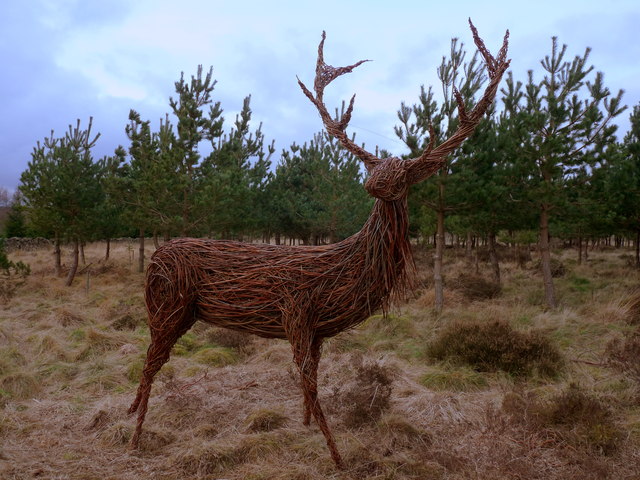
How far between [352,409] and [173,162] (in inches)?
378

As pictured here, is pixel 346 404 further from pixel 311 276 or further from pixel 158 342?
pixel 158 342

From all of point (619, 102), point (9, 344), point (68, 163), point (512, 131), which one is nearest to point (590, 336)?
point (512, 131)

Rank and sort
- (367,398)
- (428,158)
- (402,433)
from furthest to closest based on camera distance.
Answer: (367,398)
(402,433)
(428,158)

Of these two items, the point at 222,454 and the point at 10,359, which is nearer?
the point at 222,454

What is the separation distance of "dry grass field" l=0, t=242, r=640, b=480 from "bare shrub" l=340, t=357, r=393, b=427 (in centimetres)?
1

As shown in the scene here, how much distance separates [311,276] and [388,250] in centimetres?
61

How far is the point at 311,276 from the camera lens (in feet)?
10.7

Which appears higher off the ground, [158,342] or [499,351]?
[158,342]

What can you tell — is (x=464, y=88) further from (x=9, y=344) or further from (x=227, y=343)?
(x=9, y=344)

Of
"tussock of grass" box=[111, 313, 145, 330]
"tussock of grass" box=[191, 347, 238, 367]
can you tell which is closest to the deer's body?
"tussock of grass" box=[191, 347, 238, 367]

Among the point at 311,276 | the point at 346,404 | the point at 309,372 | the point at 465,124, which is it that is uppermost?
the point at 465,124

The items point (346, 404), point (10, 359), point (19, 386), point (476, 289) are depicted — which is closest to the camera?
point (346, 404)

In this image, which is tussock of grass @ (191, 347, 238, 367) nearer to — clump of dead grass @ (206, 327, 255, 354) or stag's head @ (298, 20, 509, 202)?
clump of dead grass @ (206, 327, 255, 354)

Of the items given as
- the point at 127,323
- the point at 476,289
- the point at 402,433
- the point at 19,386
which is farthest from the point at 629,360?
the point at 127,323
